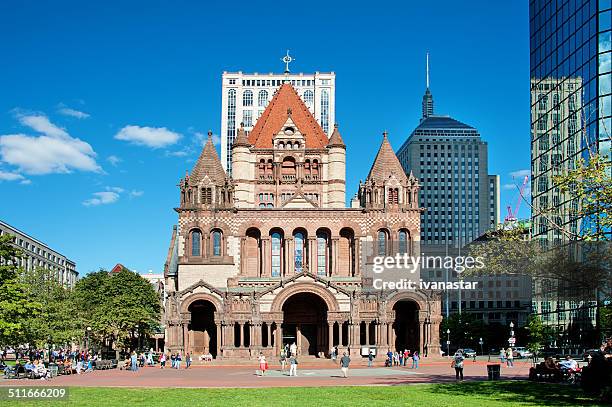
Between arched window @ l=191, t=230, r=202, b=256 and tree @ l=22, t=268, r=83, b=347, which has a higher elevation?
arched window @ l=191, t=230, r=202, b=256

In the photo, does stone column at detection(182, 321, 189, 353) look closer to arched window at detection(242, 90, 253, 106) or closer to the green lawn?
the green lawn

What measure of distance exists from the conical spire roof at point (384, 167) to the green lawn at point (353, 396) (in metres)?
42.2

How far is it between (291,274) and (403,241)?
1164 cm

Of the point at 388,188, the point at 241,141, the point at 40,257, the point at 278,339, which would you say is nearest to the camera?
the point at 278,339

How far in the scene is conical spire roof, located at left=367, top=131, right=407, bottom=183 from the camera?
79375mm

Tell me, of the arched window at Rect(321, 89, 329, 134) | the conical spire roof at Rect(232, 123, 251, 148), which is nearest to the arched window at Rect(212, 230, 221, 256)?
the conical spire roof at Rect(232, 123, 251, 148)

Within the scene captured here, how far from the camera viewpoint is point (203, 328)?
250ft

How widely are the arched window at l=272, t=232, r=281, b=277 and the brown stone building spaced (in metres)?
0.10

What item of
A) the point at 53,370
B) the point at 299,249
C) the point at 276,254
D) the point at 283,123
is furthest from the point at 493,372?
the point at 283,123

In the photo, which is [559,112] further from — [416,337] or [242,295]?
[242,295]

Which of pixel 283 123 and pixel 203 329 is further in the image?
pixel 283 123

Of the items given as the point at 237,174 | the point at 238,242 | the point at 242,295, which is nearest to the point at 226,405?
the point at 242,295

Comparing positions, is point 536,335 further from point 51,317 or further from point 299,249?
point 51,317

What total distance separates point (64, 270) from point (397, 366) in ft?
430
